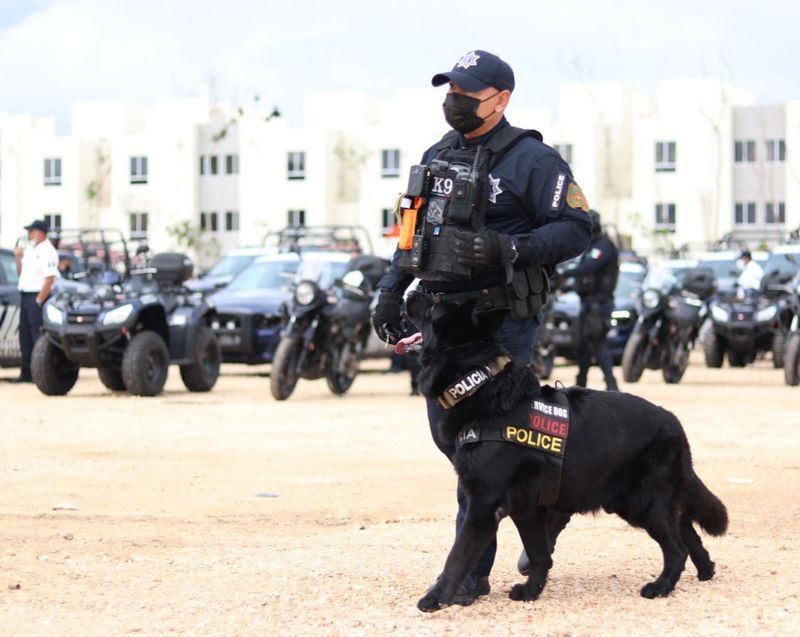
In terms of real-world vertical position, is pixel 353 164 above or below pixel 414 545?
above

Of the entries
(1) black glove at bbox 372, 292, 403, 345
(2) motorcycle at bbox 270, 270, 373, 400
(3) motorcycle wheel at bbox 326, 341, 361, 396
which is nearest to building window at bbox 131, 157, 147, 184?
(2) motorcycle at bbox 270, 270, 373, 400

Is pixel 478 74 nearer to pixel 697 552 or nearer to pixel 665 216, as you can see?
pixel 697 552

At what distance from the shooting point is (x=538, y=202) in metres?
6.43

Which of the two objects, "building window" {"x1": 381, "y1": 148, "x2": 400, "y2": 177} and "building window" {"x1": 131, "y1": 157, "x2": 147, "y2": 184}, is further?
"building window" {"x1": 131, "y1": 157, "x2": 147, "y2": 184}

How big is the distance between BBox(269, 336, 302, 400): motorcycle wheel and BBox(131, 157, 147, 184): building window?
2860 inches

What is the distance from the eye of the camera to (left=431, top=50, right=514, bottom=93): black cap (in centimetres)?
634

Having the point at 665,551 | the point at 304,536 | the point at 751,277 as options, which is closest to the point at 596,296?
the point at 751,277

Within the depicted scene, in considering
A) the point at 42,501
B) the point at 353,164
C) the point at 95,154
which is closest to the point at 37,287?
the point at 42,501

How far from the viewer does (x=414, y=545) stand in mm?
7895

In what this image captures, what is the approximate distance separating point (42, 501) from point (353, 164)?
76.1 metres

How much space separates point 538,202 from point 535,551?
1.30m

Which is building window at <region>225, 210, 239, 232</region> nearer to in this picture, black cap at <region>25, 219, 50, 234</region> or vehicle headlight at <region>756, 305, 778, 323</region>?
vehicle headlight at <region>756, 305, 778, 323</region>

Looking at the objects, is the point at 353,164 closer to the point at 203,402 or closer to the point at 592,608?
the point at 203,402

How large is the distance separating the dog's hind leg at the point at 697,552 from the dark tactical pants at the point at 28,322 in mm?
13170
